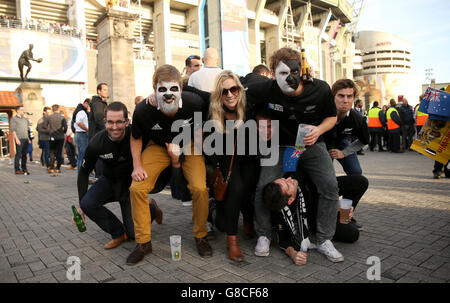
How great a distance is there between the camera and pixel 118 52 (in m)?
17.0

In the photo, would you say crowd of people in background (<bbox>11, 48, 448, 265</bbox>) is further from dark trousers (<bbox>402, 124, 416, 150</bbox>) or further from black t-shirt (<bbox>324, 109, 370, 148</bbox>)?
dark trousers (<bbox>402, 124, 416, 150</bbox>)

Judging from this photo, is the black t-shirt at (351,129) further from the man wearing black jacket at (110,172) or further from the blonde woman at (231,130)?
the man wearing black jacket at (110,172)

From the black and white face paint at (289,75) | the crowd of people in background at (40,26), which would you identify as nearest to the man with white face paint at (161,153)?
the black and white face paint at (289,75)

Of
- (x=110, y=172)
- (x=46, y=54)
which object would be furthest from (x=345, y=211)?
(x=46, y=54)

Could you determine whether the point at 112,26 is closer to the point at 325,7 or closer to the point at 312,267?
the point at 312,267

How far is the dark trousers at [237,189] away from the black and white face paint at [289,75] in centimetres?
83

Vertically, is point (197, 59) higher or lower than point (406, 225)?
higher

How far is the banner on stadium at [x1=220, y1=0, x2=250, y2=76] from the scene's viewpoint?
1382 inches

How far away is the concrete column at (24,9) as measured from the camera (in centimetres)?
2700

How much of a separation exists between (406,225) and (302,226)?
1.59 meters

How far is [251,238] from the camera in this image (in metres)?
3.68

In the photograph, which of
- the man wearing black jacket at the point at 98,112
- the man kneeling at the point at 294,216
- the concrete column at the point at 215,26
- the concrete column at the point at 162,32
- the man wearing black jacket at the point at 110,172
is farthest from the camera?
the concrete column at the point at 215,26

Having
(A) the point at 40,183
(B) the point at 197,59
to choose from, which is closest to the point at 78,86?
(A) the point at 40,183

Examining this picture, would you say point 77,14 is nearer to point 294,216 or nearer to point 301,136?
point 301,136
